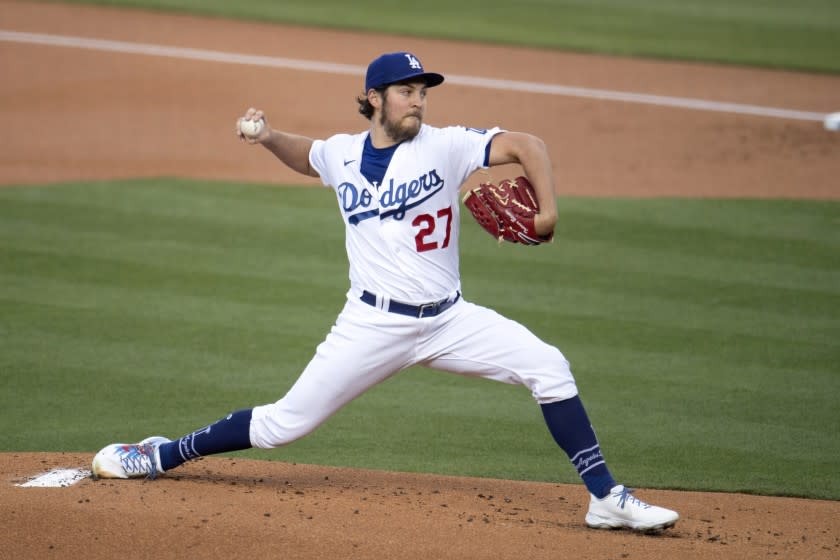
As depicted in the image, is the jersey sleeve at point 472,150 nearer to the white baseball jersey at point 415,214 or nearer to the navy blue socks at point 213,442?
the white baseball jersey at point 415,214

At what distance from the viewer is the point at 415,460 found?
20.3 feet

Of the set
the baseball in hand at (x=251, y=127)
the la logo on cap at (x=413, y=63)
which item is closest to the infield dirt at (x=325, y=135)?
the baseball in hand at (x=251, y=127)

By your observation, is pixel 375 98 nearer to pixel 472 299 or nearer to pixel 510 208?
pixel 510 208

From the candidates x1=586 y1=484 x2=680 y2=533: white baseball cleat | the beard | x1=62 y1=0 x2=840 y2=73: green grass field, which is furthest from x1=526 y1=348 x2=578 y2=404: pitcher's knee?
x1=62 y1=0 x2=840 y2=73: green grass field

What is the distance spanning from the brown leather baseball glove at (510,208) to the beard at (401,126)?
1.17 feet

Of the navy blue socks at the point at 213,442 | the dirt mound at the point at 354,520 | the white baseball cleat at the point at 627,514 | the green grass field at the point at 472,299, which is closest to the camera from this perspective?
the dirt mound at the point at 354,520

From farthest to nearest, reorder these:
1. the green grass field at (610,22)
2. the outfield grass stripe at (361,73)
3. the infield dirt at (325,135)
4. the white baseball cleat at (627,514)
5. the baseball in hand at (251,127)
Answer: the green grass field at (610,22) → the outfield grass stripe at (361,73) → the baseball in hand at (251,127) → the white baseball cleat at (627,514) → the infield dirt at (325,135)

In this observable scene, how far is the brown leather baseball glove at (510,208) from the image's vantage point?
483 centimetres

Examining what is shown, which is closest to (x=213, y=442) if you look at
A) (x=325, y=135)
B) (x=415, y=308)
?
(x=415, y=308)

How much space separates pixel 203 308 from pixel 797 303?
4042mm

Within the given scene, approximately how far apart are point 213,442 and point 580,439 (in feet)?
5.01

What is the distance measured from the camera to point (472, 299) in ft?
28.6

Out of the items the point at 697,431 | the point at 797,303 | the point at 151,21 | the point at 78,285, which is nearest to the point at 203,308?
the point at 78,285

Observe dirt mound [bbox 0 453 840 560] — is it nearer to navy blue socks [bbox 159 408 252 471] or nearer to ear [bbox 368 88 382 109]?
navy blue socks [bbox 159 408 252 471]
